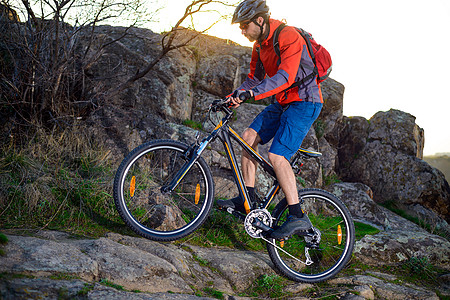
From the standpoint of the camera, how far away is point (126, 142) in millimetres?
5734

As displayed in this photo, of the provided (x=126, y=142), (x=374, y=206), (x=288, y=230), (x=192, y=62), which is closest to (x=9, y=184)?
(x=126, y=142)

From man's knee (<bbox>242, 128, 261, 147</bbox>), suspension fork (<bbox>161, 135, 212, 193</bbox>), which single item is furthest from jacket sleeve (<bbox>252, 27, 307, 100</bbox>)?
suspension fork (<bbox>161, 135, 212, 193</bbox>)

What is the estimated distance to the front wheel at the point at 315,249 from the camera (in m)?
3.58

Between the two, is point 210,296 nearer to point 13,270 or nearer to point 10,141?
point 13,270

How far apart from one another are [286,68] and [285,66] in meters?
0.02

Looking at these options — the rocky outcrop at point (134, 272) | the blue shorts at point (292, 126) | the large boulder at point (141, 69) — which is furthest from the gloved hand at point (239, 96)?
the large boulder at point (141, 69)

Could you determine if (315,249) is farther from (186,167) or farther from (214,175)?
(214,175)

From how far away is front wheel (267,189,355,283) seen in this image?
11.8ft

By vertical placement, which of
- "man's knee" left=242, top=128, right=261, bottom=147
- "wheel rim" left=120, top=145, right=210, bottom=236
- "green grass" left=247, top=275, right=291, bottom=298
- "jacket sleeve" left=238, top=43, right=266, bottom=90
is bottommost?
"green grass" left=247, top=275, right=291, bottom=298

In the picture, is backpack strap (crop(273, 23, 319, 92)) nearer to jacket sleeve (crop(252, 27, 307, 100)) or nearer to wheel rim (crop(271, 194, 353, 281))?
jacket sleeve (crop(252, 27, 307, 100))

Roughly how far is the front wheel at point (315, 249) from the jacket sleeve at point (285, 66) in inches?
47.7

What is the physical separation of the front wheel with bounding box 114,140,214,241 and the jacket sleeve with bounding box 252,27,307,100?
0.93m

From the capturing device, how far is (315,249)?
395cm

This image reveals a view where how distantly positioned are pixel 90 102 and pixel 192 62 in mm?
2729
